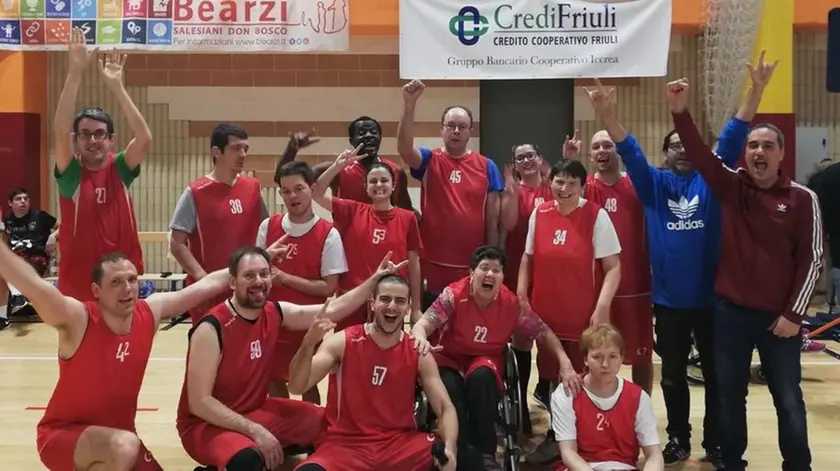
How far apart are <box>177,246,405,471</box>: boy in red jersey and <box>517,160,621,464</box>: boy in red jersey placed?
2.82ft

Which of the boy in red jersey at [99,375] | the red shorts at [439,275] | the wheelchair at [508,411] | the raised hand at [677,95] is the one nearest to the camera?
the boy in red jersey at [99,375]

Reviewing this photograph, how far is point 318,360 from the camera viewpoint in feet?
11.9

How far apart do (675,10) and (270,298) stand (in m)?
6.49

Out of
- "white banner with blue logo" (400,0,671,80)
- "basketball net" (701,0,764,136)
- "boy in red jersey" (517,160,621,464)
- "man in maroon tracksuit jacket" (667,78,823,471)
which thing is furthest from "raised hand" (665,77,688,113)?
"white banner with blue logo" (400,0,671,80)

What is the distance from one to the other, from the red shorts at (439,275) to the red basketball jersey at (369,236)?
12.0 inches

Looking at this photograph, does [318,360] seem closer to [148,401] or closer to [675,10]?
[148,401]

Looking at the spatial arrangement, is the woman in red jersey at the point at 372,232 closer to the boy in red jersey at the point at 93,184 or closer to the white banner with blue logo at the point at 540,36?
the boy in red jersey at the point at 93,184

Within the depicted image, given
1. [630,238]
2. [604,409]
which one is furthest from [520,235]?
[604,409]

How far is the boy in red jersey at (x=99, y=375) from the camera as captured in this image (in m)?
3.32

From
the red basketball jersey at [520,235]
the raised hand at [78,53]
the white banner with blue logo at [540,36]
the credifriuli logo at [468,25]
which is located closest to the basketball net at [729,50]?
the white banner with blue logo at [540,36]

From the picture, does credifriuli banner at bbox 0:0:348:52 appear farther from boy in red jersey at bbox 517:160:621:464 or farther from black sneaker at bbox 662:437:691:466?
black sneaker at bbox 662:437:691:466

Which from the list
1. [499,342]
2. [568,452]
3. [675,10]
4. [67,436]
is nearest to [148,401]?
[67,436]

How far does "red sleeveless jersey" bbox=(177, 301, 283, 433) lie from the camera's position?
3.64 m

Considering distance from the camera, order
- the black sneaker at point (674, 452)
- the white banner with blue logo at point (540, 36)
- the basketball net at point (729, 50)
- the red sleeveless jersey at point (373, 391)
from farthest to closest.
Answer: the white banner with blue logo at point (540, 36) < the basketball net at point (729, 50) < the black sneaker at point (674, 452) < the red sleeveless jersey at point (373, 391)
